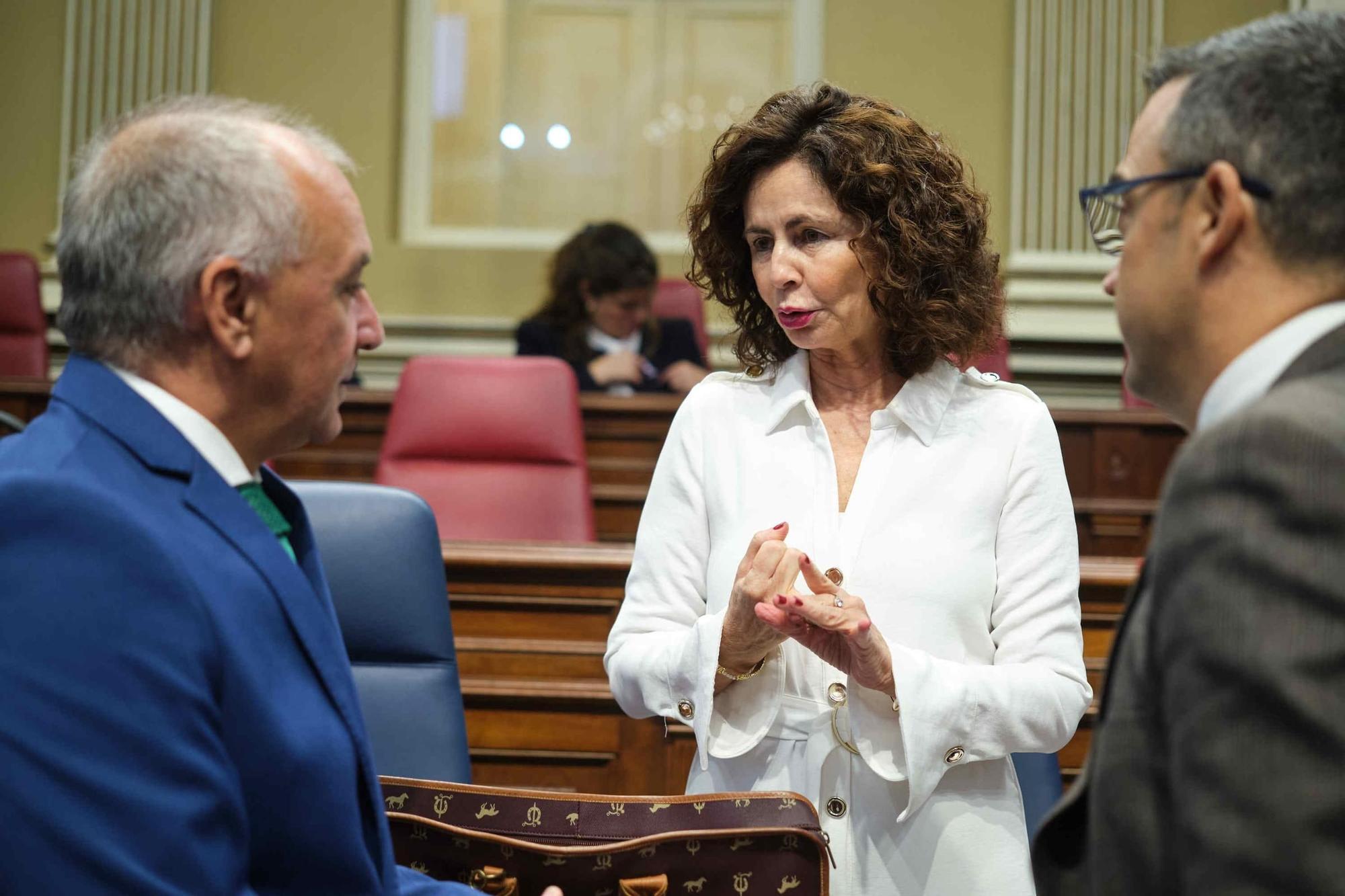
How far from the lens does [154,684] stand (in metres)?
0.88

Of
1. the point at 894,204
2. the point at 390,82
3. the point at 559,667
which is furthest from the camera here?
the point at 390,82

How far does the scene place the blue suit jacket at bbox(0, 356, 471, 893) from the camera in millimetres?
856

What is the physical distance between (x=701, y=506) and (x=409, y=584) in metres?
0.42

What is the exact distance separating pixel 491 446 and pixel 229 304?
253cm

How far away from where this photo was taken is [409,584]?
5.76 feet

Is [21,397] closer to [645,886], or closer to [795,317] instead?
[795,317]

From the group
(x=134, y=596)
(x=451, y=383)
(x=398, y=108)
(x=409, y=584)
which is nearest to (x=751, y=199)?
(x=409, y=584)

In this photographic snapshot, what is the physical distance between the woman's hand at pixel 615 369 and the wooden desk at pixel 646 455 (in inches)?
15.9

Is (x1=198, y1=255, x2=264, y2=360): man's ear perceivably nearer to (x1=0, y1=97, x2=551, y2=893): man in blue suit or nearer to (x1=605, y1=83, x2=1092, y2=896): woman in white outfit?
(x1=0, y1=97, x2=551, y2=893): man in blue suit

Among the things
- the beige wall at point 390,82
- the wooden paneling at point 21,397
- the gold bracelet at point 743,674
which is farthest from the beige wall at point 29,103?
the gold bracelet at point 743,674

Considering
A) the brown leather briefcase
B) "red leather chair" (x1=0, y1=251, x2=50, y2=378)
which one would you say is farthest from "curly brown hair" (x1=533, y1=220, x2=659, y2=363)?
the brown leather briefcase

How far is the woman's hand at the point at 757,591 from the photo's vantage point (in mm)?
1397

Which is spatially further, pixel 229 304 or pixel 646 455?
pixel 646 455

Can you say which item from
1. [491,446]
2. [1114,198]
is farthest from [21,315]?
[1114,198]
